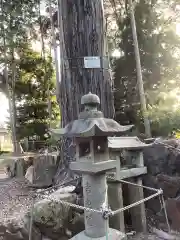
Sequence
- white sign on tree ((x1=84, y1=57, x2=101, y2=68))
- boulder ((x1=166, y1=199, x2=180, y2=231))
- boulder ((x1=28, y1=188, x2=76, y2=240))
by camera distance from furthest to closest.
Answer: white sign on tree ((x1=84, y1=57, x2=101, y2=68)) < boulder ((x1=166, y1=199, x2=180, y2=231)) < boulder ((x1=28, y1=188, x2=76, y2=240))

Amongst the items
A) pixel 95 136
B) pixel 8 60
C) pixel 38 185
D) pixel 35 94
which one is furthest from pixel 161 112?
pixel 8 60

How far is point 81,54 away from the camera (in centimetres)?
285

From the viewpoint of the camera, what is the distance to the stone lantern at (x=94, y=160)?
5.42ft

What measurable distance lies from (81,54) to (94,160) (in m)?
1.56

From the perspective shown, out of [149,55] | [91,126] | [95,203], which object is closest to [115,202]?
[95,203]

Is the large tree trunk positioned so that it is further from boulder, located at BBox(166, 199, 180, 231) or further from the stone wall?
boulder, located at BBox(166, 199, 180, 231)

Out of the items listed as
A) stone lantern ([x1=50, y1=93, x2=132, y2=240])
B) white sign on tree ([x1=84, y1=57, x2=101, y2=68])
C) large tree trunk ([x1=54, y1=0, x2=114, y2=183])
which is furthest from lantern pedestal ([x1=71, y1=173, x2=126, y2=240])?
white sign on tree ([x1=84, y1=57, x2=101, y2=68])

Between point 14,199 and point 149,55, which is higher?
point 149,55

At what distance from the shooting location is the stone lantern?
1.65 metres

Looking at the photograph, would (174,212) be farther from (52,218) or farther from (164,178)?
(52,218)

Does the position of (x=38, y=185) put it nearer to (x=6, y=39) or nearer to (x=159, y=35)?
(x=159, y=35)

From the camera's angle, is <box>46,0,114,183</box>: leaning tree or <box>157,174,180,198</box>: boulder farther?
<box>46,0,114,183</box>: leaning tree

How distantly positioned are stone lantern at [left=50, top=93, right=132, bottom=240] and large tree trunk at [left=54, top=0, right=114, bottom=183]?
3.73 ft

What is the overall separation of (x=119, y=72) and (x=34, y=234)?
183 inches
